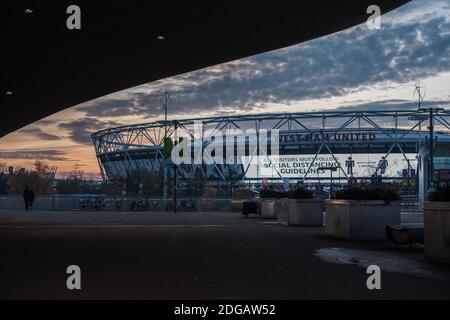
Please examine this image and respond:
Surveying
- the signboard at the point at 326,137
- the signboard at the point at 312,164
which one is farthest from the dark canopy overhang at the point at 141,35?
the signboard at the point at 312,164

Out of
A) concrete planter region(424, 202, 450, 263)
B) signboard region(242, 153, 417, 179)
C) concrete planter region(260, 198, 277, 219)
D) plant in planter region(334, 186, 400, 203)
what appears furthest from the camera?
signboard region(242, 153, 417, 179)

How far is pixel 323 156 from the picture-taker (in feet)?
393

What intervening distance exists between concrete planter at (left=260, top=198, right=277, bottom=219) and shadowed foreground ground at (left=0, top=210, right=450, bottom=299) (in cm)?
1416

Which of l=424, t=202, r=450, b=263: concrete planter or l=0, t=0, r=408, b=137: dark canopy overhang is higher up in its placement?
l=0, t=0, r=408, b=137: dark canopy overhang

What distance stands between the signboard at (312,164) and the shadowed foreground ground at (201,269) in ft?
325

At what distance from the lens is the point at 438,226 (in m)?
13.1

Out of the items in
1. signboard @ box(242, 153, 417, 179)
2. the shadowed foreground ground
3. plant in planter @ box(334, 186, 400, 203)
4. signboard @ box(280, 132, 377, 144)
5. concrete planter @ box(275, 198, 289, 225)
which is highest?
signboard @ box(280, 132, 377, 144)

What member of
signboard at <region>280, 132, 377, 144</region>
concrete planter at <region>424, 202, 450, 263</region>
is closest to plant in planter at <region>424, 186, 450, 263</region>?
concrete planter at <region>424, 202, 450, 263</region>

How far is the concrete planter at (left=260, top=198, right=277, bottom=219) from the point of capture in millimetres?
34000

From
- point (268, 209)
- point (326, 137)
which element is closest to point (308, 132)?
point (326, 137)

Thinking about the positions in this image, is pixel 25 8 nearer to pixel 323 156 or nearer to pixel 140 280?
pixel 140 280

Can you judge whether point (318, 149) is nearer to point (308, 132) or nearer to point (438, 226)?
point (308, 132)

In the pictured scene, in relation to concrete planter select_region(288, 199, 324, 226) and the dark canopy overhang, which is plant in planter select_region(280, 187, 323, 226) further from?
the dark canopy overhang

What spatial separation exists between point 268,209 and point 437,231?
21320 millimetres
